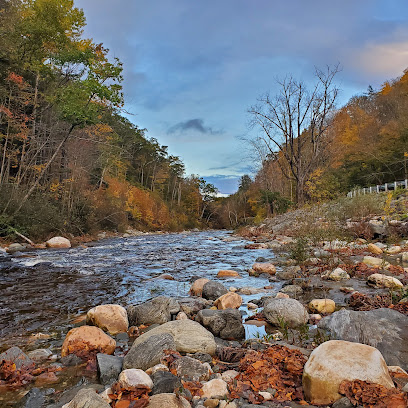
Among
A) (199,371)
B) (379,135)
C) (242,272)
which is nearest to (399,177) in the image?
(379,135)

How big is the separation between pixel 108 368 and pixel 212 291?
2670mm

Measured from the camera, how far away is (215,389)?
218 centimetres

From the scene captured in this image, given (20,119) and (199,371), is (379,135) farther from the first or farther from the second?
(199,371)

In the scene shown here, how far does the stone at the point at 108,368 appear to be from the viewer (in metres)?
2.58

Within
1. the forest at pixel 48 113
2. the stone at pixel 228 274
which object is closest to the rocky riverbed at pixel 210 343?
the stone at pixel 228 274

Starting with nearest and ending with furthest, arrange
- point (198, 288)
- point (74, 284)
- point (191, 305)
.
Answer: point (191, 305), point (198, 288), point (74, 284)

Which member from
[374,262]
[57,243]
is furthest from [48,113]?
[374,262]

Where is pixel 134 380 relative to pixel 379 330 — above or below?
below

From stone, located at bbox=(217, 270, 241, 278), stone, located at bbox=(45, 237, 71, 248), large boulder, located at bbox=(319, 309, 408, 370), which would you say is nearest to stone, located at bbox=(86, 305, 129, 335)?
large boulder, located at bbox=(319, 309, 408, 370)

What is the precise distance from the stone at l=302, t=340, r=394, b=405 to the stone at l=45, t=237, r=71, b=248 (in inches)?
501

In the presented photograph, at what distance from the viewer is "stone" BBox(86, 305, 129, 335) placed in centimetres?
378

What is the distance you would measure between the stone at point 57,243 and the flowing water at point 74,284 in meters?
3.09

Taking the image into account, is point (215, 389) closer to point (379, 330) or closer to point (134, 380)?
point (134, 380)

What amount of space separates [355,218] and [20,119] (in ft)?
51.0
